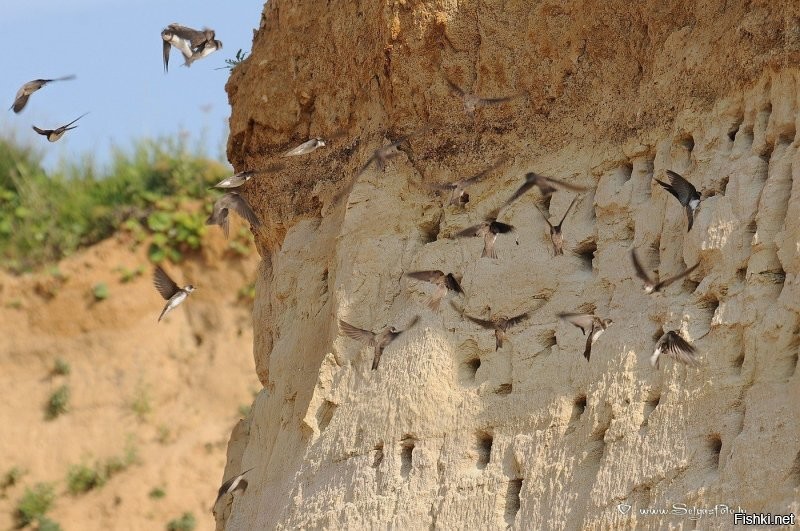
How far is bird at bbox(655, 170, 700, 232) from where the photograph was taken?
18.9ft

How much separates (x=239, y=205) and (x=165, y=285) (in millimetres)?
1008

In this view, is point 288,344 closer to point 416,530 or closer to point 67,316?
point 416,530

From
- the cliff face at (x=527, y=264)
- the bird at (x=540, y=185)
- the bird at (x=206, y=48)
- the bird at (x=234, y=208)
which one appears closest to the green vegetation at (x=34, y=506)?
the cliff face at (x=527, y=264)

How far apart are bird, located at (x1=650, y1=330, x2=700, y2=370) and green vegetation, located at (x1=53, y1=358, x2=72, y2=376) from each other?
9375 mm

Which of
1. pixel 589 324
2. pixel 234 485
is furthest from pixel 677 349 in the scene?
pixel 234 485

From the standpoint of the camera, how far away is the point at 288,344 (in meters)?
7.54

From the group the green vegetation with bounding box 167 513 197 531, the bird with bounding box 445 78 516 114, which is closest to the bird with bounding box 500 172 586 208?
the bird with bounding box 445 78 516 114

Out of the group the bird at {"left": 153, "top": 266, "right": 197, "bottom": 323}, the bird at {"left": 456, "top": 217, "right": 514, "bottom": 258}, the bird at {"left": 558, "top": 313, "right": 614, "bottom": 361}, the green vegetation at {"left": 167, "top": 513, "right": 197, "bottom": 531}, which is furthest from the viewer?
the green vegetation at {"left": 167, "top": 513, "right": 197, "bottom": 531}

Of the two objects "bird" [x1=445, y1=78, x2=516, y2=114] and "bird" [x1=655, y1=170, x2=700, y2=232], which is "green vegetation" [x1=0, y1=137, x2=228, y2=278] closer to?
"bird" [x1=445, y1=78, x2=516, y2=114]

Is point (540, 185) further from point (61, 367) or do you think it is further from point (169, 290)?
point (61, 367)

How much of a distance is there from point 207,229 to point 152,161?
1.32 meters

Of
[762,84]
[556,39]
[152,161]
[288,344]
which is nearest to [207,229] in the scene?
[152,161]

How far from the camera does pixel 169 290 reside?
28.7 ft

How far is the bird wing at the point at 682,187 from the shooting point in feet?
19.0
